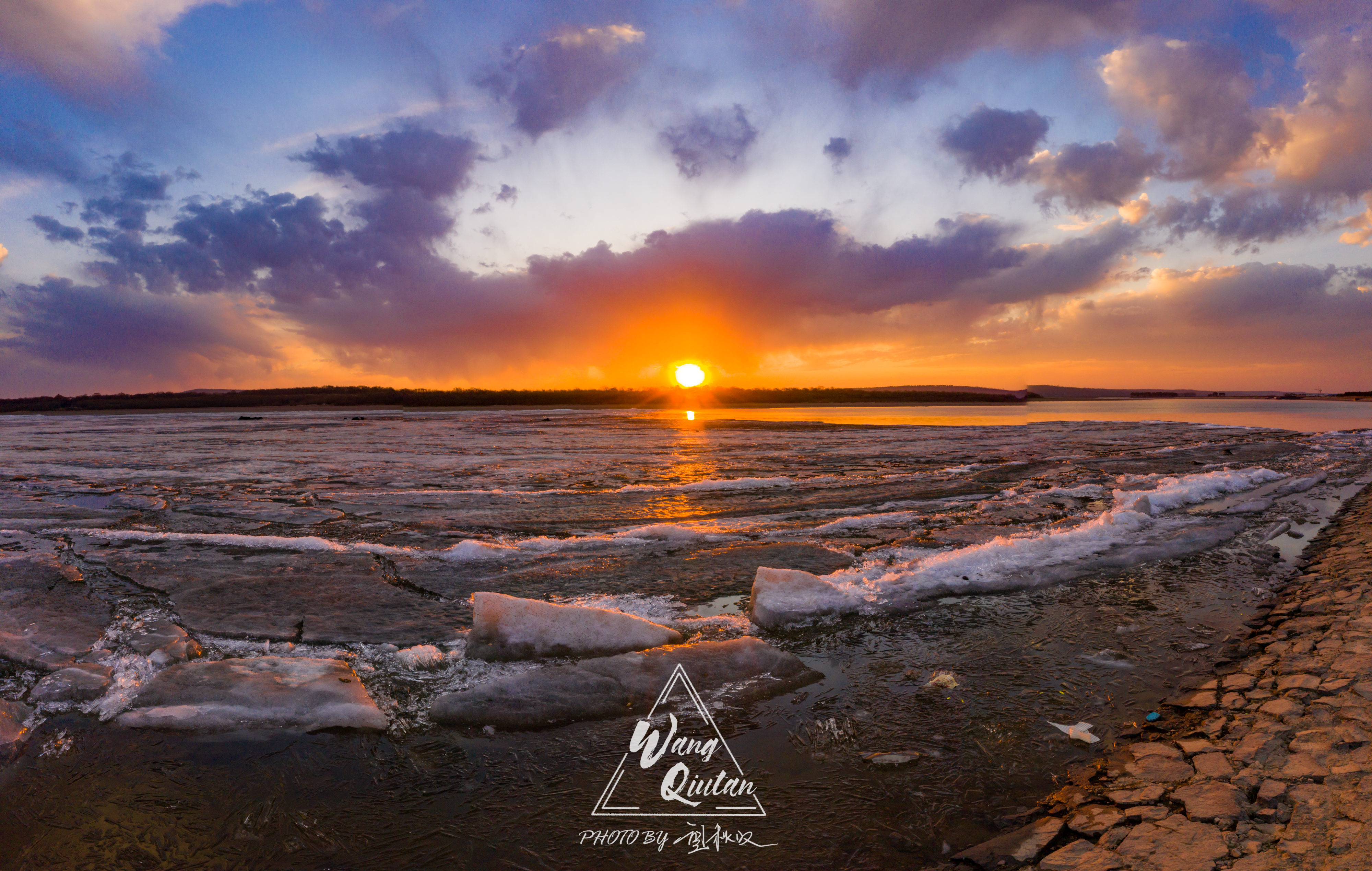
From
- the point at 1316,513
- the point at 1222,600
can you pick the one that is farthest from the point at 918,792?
the point at 1316,513

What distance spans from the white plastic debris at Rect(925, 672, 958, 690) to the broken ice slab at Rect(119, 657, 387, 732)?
3.68m

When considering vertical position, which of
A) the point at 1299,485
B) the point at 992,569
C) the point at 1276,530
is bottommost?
the point at 992,569

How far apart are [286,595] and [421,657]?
95.9 inches

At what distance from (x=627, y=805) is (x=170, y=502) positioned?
12.5 metres

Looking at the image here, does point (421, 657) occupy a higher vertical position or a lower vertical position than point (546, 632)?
lower

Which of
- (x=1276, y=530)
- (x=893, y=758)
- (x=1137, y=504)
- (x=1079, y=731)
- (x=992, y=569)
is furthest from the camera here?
(x=1137, y=504)

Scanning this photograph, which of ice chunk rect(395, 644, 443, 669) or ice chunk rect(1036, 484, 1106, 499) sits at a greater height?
ice chunk rect(1036, 484, 1106, 499)

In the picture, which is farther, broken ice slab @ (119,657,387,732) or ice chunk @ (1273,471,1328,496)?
ice chunk @ (1273,471,1328,496)

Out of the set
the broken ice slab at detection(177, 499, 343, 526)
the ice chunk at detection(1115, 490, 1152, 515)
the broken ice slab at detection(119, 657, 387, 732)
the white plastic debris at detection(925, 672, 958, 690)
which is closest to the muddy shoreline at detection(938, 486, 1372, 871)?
the white plastic debris at detection(925, 672, 958, 690)

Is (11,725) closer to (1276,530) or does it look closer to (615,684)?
(615,684)

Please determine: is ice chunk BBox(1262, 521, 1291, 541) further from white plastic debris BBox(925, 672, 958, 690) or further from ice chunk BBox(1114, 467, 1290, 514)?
white plastic debris BBox(925, 672, 958, 690)

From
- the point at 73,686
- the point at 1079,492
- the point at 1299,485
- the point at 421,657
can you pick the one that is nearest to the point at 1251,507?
the point at 1079,492

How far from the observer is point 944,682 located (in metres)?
4.45

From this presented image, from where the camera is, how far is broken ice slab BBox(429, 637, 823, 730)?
13.5 feet
